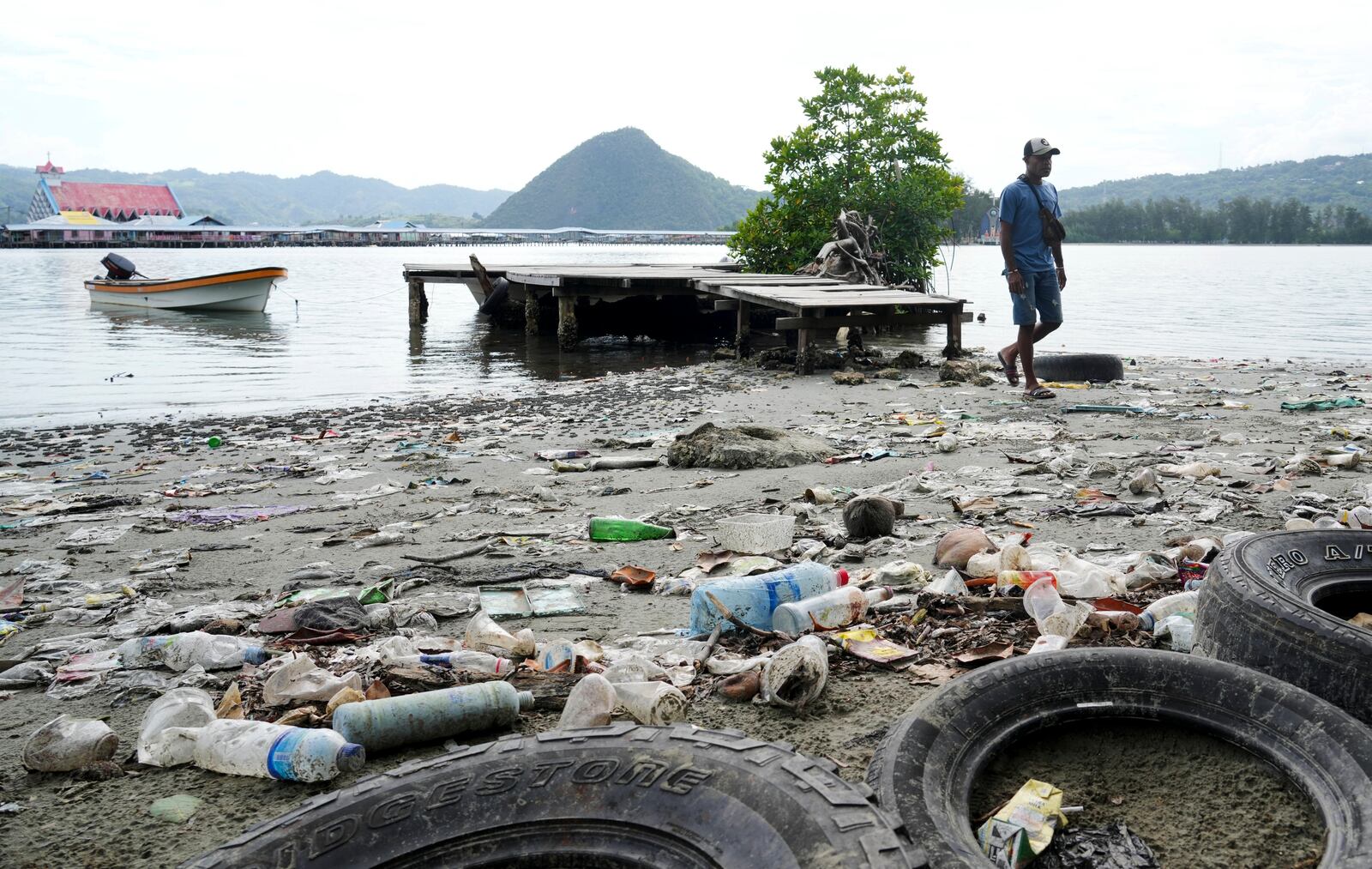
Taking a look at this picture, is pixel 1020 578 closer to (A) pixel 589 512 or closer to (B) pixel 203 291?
(A) pixel 589 512

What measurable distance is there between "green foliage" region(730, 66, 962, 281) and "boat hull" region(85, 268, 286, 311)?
1411 centimetres

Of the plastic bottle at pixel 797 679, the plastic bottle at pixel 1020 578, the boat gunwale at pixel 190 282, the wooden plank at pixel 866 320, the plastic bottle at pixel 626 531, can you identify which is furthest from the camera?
the boat gunwale at pixel 190 282

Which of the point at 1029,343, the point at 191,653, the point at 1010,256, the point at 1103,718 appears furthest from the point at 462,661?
the point at 1029,343

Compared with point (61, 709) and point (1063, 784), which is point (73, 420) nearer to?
point (61, 709)

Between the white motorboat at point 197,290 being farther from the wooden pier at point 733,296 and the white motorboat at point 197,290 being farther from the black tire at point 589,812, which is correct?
the black tire at point 589,812

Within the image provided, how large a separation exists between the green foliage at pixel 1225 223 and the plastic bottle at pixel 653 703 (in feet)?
351

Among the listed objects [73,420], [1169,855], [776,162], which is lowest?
[73,420]

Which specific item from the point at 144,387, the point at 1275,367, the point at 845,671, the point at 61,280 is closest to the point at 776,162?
the point at 1275,367

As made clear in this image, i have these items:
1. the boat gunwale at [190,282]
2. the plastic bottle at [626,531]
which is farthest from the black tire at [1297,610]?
the boat gunwale at [190,282]

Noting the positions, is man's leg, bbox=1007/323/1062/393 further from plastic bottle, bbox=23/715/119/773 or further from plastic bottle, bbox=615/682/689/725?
plastic bottle, bbox=23/715/119/773

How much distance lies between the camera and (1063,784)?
1.86 metres

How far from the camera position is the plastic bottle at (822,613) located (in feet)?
9.61

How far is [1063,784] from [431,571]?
271cm

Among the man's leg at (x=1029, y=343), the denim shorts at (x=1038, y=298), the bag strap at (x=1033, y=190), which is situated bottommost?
the man's leg at (x=1029, y=343)
